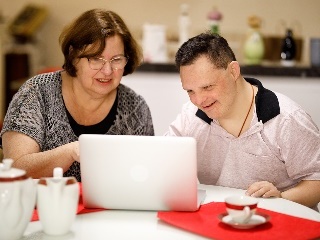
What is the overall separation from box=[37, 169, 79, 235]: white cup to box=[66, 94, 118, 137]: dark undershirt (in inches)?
34.2

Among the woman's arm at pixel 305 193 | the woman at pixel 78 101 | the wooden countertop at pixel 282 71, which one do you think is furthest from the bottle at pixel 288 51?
the woman's arm at pixel 305 193

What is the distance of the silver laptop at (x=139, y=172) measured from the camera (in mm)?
1521

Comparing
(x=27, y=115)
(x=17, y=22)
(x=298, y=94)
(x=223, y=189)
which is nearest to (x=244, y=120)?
(x=223, y=189)

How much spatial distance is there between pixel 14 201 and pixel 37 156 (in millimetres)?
694

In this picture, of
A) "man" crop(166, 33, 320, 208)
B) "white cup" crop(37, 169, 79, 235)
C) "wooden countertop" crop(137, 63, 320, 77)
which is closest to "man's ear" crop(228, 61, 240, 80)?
"man" crop(166, 33, 320, 208)

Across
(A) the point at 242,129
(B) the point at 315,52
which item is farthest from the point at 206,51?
(B) the point at 315,52

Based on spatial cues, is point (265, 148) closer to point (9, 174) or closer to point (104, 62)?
point (104, 62)

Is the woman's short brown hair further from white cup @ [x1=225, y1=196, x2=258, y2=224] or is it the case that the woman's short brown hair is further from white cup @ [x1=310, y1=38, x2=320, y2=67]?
white cup @ [x1=310, y1=38, x2=320, y2=67]

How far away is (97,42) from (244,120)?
2.02ft

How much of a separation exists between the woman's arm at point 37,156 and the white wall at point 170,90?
1751 mm

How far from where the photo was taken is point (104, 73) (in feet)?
7.18

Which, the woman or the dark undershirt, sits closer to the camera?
the woman

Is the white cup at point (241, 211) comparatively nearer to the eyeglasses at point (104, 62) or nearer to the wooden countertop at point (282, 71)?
the eyeglasses at point (104, 62)

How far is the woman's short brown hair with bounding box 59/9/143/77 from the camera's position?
217cm
